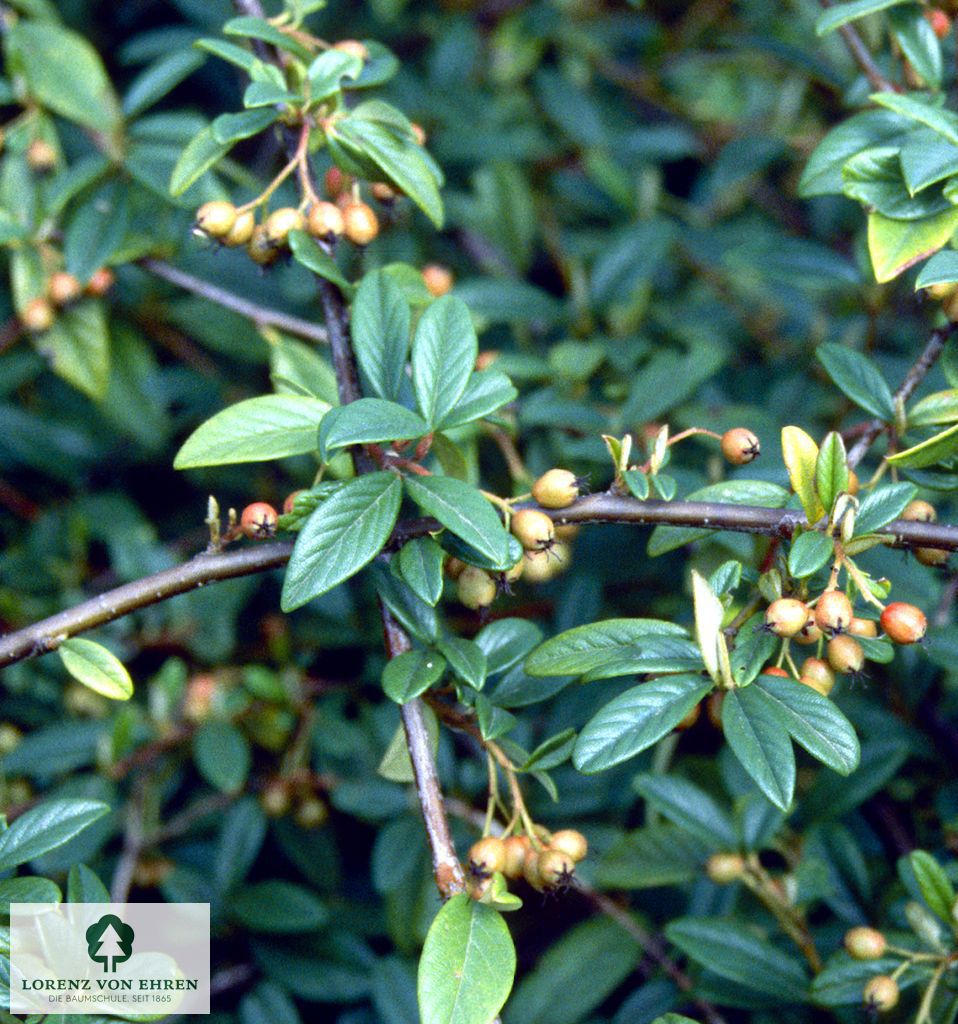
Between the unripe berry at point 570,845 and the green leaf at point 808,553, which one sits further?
the unripe berry at point 570,845

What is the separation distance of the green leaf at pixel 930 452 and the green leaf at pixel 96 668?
2.96 ft

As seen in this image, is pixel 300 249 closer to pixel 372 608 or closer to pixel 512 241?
pixel 372 608

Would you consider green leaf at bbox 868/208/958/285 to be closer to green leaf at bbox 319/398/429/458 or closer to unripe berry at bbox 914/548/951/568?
unripe berry at bbox 914/548/951/568

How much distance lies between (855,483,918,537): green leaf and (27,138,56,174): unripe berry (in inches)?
59.6

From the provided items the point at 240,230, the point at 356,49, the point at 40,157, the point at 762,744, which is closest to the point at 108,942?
the point at 762,744

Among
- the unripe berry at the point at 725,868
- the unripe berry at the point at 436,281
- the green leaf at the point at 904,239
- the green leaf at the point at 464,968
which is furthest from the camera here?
the unripe berry at the point at 436,281

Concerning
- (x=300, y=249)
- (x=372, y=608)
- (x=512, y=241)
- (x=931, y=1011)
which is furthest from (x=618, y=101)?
(x=931, y=1011)

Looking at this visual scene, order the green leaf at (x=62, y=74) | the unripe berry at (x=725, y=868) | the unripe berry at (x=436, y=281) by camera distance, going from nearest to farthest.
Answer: the unripe berry at (x=725, y=868), the unripe berry at (x=436, y=281), the green leaf at (x=62, y=74)

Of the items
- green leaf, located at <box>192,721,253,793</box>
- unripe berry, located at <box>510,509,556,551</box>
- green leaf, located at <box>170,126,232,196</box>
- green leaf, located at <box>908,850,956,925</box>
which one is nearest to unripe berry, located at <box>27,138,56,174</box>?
green leaf, located at <box>170,126,232,196</box>

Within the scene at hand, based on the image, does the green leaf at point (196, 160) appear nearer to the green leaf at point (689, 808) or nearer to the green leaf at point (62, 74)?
the green leaf at point (62, 74)

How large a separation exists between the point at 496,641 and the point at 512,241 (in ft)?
4.28

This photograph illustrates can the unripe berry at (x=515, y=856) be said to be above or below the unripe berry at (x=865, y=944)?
above

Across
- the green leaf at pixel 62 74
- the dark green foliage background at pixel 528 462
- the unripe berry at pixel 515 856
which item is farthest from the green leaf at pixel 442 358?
the green leaf at pixel 62 74

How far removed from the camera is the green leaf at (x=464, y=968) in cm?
103
